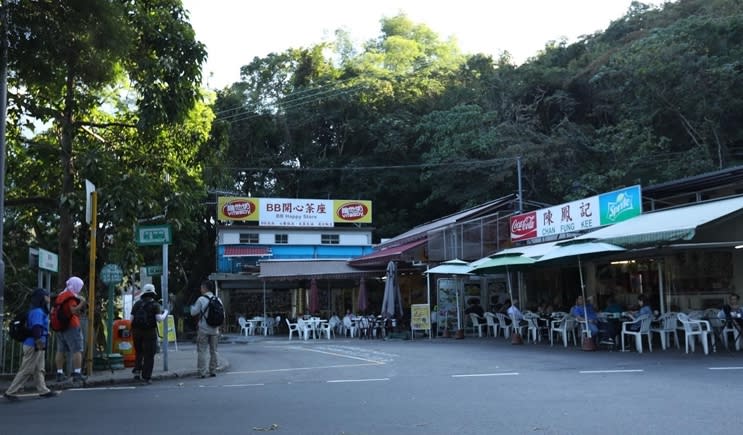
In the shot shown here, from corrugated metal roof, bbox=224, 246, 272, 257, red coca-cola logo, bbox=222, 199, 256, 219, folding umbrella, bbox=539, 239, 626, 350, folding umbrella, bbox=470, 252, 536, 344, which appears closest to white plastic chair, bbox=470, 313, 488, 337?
folding umbrella, bbox=470, 252, 536, 344

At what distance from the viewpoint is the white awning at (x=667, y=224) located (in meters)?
14.9

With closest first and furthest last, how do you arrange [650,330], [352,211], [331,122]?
1. [650,330]
2. [352,211]
3. [331,122]

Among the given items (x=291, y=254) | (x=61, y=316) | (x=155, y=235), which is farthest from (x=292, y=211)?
(x=61, y=316)

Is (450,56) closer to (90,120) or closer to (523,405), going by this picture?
(90,120)

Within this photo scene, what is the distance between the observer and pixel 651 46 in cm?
3014

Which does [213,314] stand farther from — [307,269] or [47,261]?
[307,269]

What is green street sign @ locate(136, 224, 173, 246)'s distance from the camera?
500 inches

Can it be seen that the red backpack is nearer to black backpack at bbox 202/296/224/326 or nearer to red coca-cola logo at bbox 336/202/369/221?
black backpack at bbox 202/296/224/326

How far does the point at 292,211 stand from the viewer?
43656 millimetres

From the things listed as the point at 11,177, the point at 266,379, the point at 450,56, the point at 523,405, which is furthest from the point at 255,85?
the point at 523,405

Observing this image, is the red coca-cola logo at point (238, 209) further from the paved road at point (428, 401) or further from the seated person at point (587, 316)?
the paved road at point (428, 401)

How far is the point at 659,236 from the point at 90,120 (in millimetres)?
12067

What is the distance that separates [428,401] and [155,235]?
6444mm

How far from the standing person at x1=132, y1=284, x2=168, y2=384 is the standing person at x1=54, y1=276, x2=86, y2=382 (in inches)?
36.5
